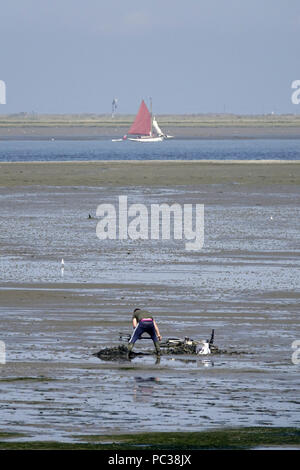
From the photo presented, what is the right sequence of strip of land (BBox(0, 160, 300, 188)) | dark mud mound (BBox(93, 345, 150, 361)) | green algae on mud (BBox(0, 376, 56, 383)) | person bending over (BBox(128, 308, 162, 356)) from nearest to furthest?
green algae on mud (BBox(0, 376, 56, 383)), dark mud mound (BBox(93, 345, 150, 361)), person bending over (BBox(128, 308, 162, 356)), strip of land (BBox(0, 160, 300, 188))

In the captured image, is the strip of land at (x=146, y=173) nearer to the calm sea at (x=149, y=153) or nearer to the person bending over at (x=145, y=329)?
the calm sea at (x=149, y=153)

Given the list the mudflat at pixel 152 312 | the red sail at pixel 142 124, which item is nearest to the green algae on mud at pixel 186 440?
the mudflat at pixel 152 312

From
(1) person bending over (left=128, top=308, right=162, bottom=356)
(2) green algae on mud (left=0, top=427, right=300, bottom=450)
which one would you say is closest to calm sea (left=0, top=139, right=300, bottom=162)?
(1) person bending over (left=128, top=308, right=162, bottom=356)

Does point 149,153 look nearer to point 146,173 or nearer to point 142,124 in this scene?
point 146,173

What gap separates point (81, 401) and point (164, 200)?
117 ft

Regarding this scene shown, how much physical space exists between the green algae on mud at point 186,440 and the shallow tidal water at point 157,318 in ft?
1.45

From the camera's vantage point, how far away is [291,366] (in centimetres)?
1994

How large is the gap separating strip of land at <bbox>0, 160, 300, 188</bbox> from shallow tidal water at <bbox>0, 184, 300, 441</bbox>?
18.6m

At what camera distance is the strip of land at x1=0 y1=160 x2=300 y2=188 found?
64.1 meters

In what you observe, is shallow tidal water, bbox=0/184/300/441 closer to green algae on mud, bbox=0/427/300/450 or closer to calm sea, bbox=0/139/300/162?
green algae on mud, bbox=0/427/300/450

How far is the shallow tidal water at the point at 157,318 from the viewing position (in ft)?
54.7

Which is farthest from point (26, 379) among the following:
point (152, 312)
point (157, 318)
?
point (152, 312)
